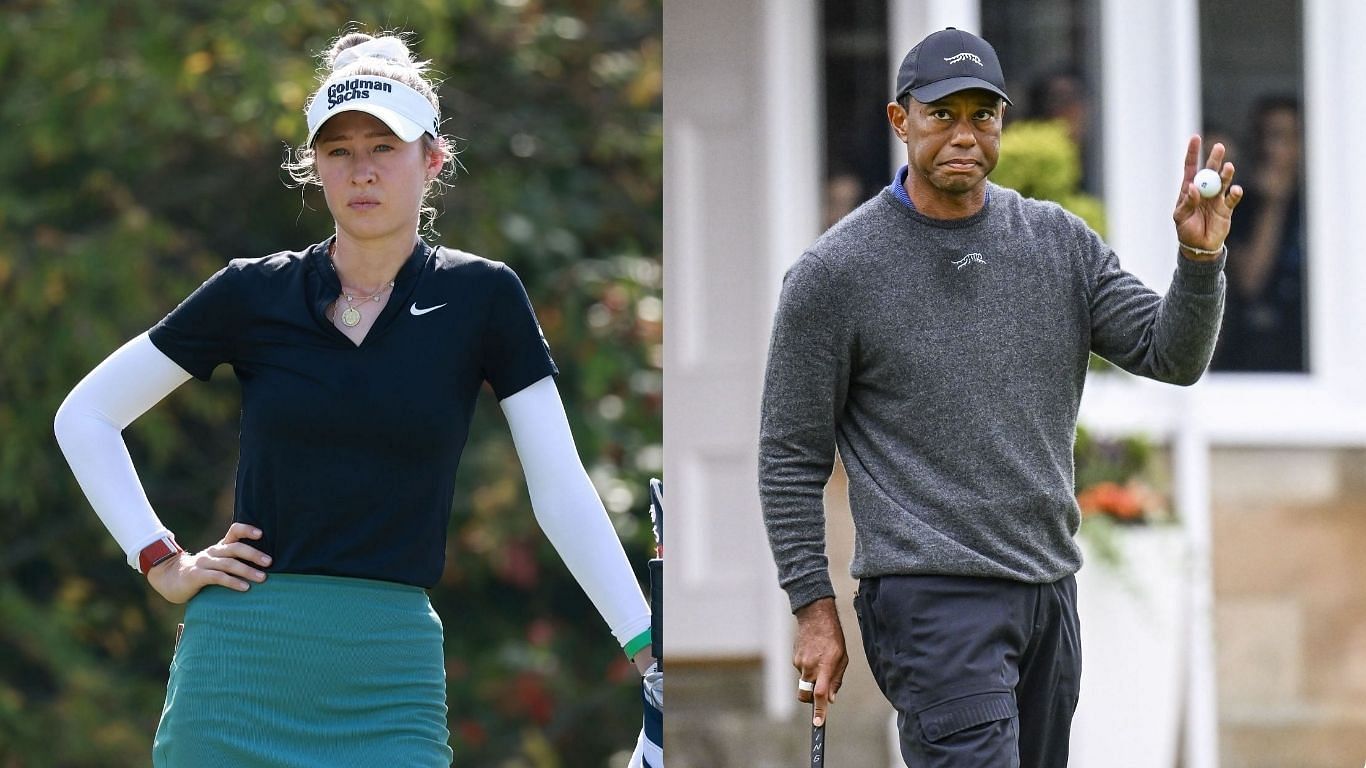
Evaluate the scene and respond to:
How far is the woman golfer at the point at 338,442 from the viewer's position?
9.89 ft

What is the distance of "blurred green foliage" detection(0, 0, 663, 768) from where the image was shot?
7.50m

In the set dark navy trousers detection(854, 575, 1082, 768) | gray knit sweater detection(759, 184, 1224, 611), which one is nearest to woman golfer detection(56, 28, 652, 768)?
gray knit sweater detection(759, 184, 1224, 611)

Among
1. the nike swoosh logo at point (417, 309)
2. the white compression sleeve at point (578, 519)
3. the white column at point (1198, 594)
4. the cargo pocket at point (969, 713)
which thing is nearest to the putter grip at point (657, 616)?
the white compression sleeve at point (578, 519)

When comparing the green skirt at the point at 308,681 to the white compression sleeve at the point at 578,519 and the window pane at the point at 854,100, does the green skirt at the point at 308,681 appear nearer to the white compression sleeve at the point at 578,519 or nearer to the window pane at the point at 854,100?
the white compression sleeve at the point at 578,519

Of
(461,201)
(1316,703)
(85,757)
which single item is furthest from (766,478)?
(85,757)

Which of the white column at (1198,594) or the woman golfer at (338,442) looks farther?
the white column at (1198,594)

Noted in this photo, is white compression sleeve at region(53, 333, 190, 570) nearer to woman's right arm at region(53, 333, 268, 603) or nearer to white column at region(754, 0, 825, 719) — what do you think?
woman's right arm at region(53, 333, 268, 603)

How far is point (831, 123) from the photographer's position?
→ 6.54 metres

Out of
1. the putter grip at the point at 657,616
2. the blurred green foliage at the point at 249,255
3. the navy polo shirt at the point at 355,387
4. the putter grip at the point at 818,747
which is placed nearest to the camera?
the navy polo shirt at the point at 355,387

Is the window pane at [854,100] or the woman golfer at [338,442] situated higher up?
the window pane at [854,100]

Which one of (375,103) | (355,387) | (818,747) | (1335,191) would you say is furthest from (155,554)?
(1335,191)

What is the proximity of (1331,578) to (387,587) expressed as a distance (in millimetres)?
4273

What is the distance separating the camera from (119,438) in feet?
10.3

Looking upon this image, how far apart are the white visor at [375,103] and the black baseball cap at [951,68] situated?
812 mm
